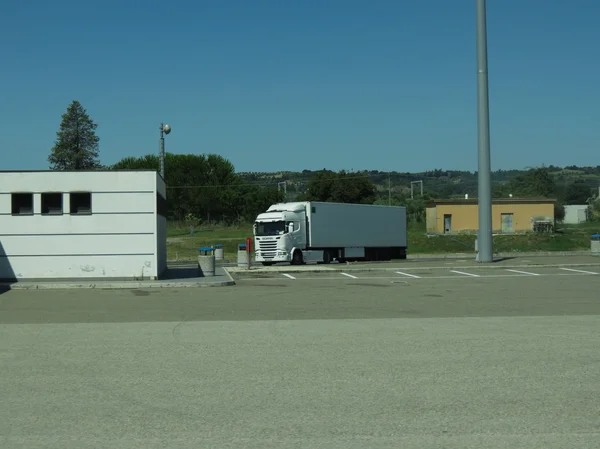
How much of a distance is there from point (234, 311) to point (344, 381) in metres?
8.88

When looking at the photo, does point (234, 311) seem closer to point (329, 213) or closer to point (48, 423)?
point (48, 423)

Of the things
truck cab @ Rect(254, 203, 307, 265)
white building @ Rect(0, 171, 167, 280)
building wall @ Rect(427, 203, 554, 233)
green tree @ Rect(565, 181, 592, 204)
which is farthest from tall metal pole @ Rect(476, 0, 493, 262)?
green tree @ Rect(565, 181, 592, 204)

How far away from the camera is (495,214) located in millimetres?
81875

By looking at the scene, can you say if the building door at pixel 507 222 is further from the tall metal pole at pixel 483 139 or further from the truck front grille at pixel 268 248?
the tall metal pole at pixel 483 139

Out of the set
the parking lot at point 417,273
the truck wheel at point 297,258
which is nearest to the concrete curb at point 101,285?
the parking lot at point 417,273

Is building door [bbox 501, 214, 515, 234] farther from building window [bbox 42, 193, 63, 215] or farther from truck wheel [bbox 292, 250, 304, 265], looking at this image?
building window [bbox 42, 193, 63, 215]

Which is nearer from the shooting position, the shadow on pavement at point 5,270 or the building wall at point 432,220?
the shadow on pavement at point 5,270

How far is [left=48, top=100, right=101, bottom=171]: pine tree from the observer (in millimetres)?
107000

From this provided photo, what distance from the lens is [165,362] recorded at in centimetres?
1023

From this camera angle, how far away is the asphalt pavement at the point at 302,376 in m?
6.64

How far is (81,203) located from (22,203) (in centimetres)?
203

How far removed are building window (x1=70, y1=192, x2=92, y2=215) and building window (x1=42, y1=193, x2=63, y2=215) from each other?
1.44 feet

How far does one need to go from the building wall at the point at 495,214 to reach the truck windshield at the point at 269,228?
1630 inches

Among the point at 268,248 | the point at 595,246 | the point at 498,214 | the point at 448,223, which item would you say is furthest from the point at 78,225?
the point at 498,214
